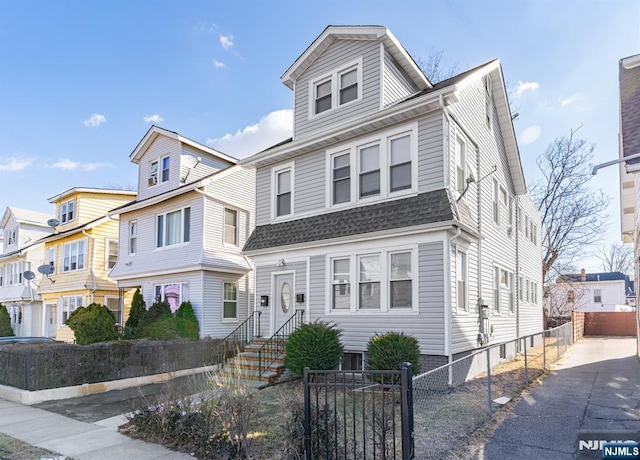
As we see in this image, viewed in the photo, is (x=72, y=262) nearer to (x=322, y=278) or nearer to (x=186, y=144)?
(x=186, y=144)

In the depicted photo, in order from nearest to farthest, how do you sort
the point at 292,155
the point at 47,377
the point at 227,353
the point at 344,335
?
1. the point at 47,377
2. the point at 344,335
3. the point at 292,155
4. the point at 227,353

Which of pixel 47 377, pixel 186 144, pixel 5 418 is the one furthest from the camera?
pixel 186 144

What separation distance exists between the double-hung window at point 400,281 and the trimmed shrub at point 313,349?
1.68 meters

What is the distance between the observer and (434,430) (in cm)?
640

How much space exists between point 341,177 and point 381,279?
306 cm

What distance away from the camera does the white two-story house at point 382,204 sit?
10.4 m

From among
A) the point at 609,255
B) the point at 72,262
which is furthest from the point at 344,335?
the point at 609,255

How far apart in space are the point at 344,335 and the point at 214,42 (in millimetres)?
10255

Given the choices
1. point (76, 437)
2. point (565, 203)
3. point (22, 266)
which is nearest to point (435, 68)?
point (565, 203)

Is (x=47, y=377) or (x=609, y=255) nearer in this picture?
(x=47, y=377)

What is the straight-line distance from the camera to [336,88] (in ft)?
42.1

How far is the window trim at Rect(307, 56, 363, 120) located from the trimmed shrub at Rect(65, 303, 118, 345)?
1010 cm

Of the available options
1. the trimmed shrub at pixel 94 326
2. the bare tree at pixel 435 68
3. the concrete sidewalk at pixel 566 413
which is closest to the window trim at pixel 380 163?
the concrete sidewalk at pixel 566 413

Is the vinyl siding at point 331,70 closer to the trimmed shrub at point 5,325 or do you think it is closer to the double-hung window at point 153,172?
the double-hung window at point 153,172
